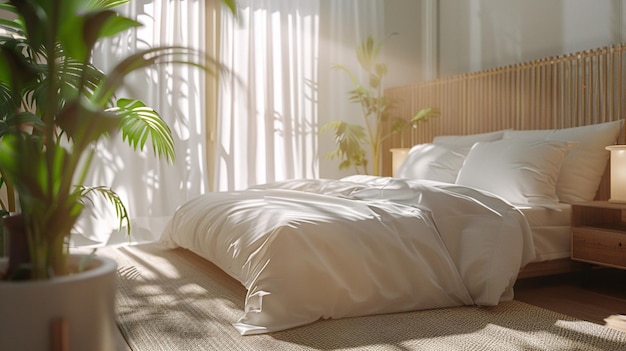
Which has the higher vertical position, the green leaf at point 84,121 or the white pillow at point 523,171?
the green leaf at point 84,121

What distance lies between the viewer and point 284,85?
5.52 m

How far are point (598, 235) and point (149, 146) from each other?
344cm

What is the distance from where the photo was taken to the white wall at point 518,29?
4059 mm

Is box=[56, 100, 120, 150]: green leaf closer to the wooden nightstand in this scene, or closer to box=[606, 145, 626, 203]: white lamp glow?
the wooden nightstand

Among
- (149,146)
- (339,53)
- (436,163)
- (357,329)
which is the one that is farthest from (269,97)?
(357,329)

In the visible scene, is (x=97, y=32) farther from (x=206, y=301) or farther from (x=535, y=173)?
(x=535, y=173)

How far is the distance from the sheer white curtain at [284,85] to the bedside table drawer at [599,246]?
9.52 ft

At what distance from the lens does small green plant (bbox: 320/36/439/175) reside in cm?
532

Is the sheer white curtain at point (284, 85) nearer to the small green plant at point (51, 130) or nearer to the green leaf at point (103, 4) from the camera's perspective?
the green leaf at point (103, 4)

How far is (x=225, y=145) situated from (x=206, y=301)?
2607 mm

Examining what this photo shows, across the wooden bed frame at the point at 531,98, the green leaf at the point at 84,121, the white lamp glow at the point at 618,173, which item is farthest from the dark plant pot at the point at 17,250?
the white lamp glow at the point at 618,173

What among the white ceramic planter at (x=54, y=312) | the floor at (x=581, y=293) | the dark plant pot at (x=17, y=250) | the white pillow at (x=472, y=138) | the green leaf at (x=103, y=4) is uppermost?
the green leaf at (x=103, y=4)

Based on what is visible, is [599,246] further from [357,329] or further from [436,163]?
[357,329]

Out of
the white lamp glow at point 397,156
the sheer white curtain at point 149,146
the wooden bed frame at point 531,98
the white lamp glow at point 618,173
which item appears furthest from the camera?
the white lamp glow at point 397,156
